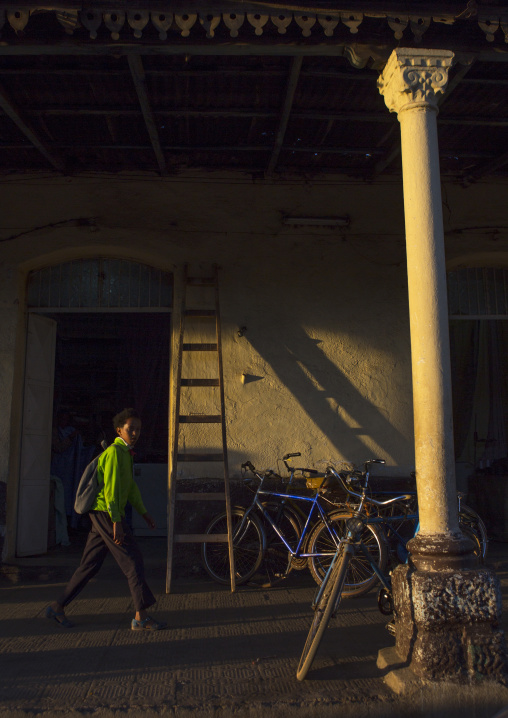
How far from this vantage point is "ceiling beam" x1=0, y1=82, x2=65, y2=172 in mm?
5340

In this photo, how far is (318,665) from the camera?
12.8ft

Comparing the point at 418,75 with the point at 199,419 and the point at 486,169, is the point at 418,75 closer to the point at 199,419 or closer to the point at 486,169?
the point at 486,169

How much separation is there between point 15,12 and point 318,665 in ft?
16.7

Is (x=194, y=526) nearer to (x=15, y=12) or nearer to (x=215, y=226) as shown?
(x=215, y=226)

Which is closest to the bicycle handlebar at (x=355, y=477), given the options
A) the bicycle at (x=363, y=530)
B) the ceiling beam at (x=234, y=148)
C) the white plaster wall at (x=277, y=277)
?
the bicycle at (x=363, y=530)

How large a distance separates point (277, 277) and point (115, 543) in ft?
11.7

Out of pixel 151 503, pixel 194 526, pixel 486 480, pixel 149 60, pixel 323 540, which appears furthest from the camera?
pixel 151 503

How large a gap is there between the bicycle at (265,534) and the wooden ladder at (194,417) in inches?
11.6

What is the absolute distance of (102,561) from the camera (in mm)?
4566

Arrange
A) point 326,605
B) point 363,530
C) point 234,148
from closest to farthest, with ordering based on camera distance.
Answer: point 326,605
point 363,530
point 234,148

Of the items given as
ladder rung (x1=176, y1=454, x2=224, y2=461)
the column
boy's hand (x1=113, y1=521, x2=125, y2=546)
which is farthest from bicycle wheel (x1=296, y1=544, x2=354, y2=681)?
ladder rung (x1=176, y1=454, x2=224, y2=461)

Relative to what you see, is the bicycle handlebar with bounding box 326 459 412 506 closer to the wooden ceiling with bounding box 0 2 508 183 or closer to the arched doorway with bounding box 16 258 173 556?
the arched doorway with bounding box 16 258 173 556

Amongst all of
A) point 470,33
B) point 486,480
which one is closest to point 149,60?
point 470,33

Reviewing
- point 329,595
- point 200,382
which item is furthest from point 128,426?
point 329,595
